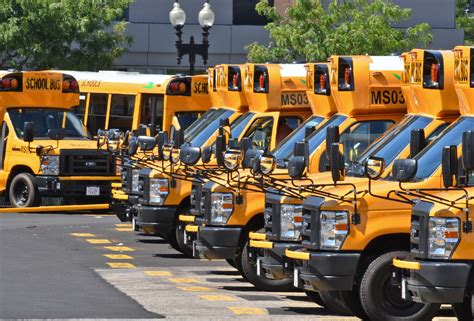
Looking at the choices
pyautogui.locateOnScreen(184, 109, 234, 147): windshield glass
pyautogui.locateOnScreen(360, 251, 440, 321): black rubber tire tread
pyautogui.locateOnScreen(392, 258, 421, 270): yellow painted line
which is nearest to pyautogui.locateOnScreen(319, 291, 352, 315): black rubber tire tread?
pyautogui.locateOnScreen(360, 251, 440, 321): black rubber tire tread

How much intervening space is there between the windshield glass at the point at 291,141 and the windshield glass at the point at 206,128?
3.38m

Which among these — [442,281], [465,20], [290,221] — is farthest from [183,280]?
[465,20]

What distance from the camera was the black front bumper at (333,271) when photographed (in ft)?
43.2

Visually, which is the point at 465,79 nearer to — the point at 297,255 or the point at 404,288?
the point at 404,288

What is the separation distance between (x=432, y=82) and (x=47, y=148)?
49.3ft

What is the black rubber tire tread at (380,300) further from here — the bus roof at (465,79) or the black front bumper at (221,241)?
the black front bumper at (221,241)

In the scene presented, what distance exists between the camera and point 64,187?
93.8 feet

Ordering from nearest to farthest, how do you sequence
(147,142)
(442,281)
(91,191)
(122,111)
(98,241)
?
(442,281), (147,142), (98,241), (91,191), (122,111)

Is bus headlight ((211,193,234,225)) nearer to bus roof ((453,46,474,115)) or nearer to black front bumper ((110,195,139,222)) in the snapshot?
bus roof ((453,46,474,115))

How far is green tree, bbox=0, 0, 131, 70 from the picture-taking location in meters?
42.8

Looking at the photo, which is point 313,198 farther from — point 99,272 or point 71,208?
point 71,208

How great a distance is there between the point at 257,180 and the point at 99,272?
398cm

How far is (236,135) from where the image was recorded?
19.9m

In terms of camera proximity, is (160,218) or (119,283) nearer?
(119,283)
